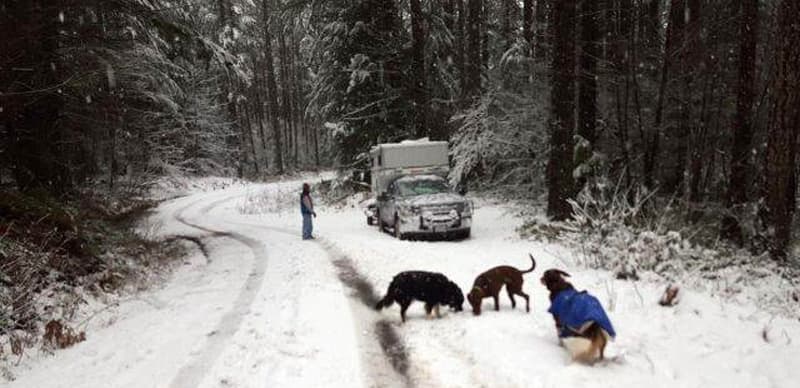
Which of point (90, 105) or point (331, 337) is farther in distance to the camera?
point (90, 105)

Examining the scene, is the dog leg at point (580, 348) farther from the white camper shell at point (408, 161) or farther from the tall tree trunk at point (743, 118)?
the white camper shell at point (408, 161)

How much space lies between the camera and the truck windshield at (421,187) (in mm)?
15445

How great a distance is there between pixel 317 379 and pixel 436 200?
9.46 m

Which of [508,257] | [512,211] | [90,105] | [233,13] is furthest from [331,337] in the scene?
[233,13]

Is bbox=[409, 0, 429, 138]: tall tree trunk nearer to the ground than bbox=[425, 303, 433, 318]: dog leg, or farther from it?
farther from it

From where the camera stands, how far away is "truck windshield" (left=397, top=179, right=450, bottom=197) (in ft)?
50.7

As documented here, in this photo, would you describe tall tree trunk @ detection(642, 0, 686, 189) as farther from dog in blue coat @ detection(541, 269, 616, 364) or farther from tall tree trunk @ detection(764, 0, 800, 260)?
dog in blue coat @ detection(541, 269, 616, 364)

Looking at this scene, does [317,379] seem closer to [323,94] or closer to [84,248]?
[84,248]

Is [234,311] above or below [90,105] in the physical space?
below

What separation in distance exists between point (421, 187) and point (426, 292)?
Result: 866cm

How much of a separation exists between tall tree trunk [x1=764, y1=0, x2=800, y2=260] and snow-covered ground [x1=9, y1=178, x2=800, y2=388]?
437 centimetres

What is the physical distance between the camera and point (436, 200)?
14.5 metres

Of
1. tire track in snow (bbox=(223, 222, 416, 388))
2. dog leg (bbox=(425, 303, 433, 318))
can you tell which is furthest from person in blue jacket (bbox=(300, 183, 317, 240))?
dog leg (bbox=(425, 303, 433, 318))

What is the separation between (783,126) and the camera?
9.86 m
